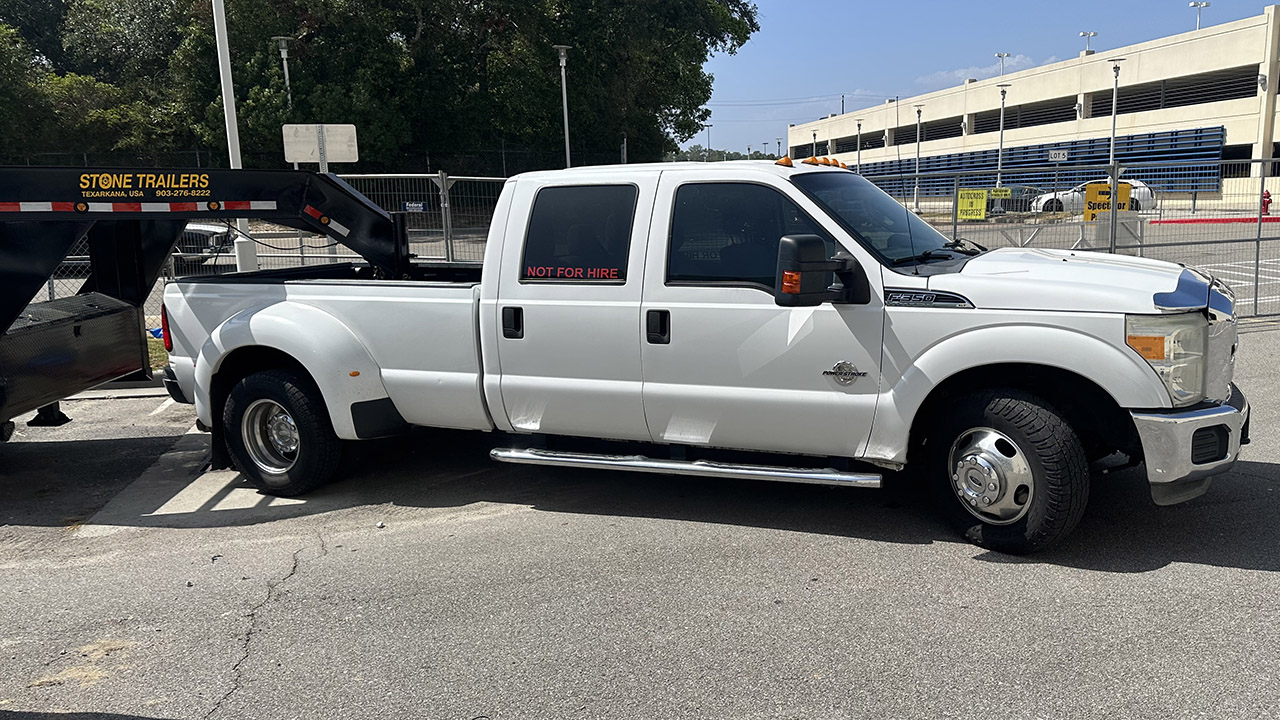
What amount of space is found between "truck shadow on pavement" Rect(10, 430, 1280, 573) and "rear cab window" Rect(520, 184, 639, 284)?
4.61 ft

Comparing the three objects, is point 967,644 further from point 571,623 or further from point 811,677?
point 571,623

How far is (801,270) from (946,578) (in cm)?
161

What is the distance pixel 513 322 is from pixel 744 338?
4.51 feet

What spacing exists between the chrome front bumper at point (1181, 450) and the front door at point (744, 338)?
1.26 meters

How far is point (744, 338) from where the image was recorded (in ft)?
16.7

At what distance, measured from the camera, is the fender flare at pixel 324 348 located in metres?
5.89

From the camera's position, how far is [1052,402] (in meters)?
4.91

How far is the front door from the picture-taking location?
4.95 m

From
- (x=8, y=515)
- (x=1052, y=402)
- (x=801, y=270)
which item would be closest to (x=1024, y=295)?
(x=1052, y=402)

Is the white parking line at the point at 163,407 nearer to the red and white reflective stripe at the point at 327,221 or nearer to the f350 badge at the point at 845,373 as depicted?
the red and white reflective stripe at the point at 327,221

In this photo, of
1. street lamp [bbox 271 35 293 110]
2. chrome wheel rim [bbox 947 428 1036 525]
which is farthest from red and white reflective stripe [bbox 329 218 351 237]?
street lamp [bbox 271 35 293 110]

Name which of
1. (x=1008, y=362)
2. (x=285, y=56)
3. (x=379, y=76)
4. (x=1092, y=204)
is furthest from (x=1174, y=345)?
(x=379, y=76)

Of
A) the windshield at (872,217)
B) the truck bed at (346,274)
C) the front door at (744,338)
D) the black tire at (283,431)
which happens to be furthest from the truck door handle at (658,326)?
the black tire at (283,431)

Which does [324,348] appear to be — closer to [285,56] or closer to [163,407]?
[163,407]
